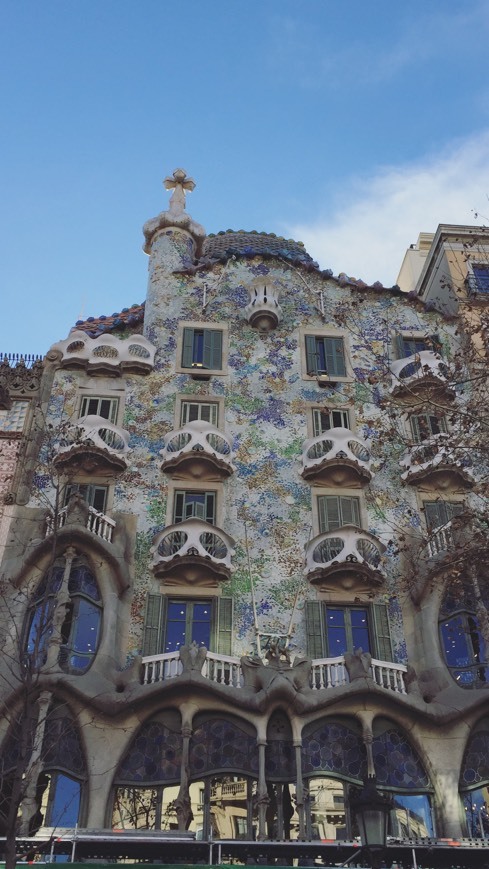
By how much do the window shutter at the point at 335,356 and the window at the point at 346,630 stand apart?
6849 millimetres

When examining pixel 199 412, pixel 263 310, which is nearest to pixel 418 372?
pixel 263 310

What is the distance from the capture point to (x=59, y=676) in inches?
637

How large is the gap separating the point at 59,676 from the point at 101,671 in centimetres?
91

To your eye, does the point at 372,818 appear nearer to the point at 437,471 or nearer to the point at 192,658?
the point at 192,658

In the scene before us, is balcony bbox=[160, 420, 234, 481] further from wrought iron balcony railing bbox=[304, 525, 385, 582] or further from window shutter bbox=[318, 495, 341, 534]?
wrought iron balcony railing bbox=[304, 525, 385, 582]

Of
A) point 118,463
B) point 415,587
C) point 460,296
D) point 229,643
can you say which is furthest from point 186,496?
point 460,296

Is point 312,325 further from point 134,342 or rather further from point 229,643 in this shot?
point 229,643

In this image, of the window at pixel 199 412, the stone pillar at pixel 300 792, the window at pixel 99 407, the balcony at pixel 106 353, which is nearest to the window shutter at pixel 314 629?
the stone pillar at pixel 300 792

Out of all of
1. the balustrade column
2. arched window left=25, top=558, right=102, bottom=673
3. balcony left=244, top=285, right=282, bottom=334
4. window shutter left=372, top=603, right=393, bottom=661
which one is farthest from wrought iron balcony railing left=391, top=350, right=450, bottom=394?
the balustrade column

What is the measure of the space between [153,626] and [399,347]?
35.2 ft

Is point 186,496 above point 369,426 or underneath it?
underneath

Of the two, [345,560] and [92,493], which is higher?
[92,493]

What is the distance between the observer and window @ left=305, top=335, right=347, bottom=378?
23312 millimetres

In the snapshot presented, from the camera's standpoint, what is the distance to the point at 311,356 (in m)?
23.6
